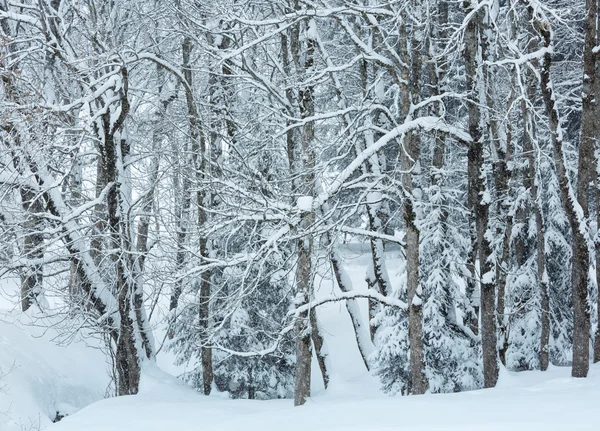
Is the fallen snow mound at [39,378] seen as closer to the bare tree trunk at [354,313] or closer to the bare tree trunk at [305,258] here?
the bare tree trunk at [305,258]

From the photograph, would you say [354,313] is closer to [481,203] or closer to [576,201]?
[481,203]

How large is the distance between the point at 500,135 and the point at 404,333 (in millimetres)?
4283

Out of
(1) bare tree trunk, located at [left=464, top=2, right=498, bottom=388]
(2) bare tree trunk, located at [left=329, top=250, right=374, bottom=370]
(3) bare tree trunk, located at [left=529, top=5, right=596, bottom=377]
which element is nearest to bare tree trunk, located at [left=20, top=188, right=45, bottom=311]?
(2) bare tree trunk, located at [left=329, top=250, right=374, bottom=370]

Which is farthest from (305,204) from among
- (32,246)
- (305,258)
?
(32,246)

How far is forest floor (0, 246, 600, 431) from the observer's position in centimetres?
529

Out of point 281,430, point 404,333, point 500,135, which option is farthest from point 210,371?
point 281,430

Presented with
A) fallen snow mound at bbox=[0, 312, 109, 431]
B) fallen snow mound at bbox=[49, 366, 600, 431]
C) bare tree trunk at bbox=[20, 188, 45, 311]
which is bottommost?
fallen snow mound at bbox=[0, 312, 109, 431]

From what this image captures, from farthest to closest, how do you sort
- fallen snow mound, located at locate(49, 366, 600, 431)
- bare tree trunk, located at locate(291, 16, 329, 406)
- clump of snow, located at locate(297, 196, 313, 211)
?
bare tree trunk, located at locate(291, 16, 329, 406) < clump of snow, located at locate(297, 196, 313, 211) < fallen snow mound, located at locate(49, 366, 600, 431)

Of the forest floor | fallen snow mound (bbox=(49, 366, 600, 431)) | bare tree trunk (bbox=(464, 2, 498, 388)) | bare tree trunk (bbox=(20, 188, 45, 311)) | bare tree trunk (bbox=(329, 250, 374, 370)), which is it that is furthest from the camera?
bare tree trunk (bbox=(329, 250, 374, 370))

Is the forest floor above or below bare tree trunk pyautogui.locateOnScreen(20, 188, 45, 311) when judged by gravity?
below

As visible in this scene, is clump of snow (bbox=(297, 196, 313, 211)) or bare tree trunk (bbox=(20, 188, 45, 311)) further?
bare tree trunk (bbox=(20, 188, 45, 311))

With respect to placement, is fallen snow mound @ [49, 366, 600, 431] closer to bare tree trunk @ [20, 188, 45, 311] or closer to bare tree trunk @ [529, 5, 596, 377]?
bare tree trunk @ [529, 5, 596, 377]

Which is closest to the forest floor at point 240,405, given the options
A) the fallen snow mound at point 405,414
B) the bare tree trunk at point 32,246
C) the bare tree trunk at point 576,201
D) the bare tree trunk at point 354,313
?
the fallen snow mound at point 405,414

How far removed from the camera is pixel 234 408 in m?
8.94
